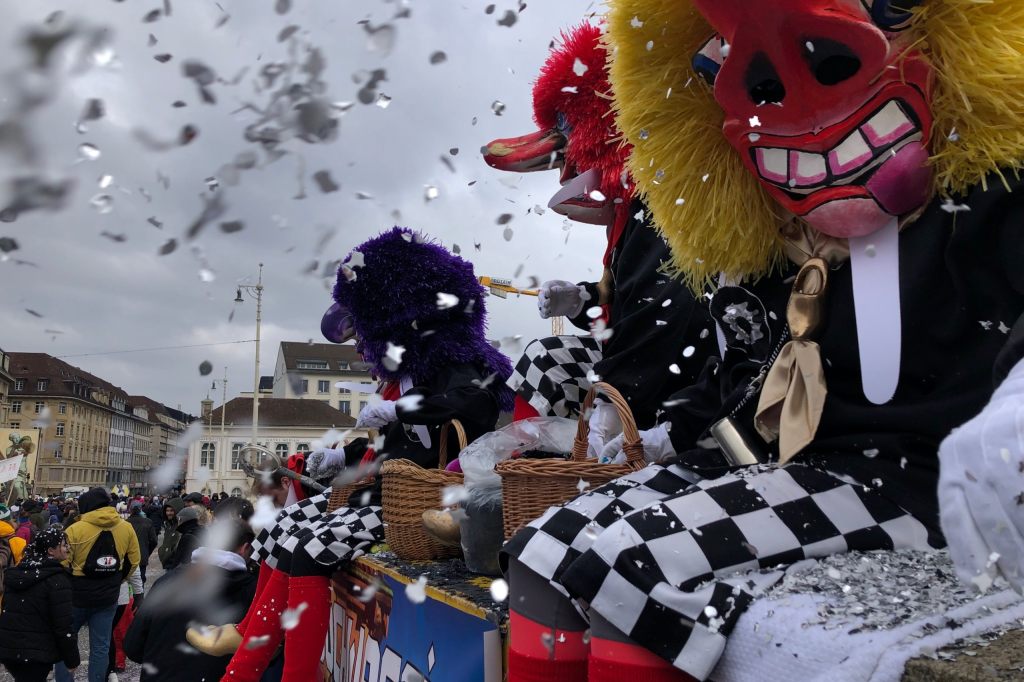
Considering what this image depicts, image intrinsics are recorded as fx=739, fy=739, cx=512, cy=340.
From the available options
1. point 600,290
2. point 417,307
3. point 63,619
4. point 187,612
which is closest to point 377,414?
point 417,307

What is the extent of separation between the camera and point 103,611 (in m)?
5.88

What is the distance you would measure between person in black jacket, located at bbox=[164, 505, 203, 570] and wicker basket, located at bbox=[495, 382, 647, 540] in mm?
4075

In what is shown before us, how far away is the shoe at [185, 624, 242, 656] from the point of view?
3.33 m

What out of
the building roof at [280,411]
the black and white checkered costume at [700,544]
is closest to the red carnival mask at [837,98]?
the black and white checkered costume at [700,544]

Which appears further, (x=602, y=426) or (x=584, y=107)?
(x=584, y=107)

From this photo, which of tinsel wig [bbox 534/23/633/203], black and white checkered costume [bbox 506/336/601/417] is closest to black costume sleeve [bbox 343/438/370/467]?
black and white checkered costume [bbox 506/336/601/417]

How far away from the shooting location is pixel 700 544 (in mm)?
1034

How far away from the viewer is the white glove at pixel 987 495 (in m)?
0.73

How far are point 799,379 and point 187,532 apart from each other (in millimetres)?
5625

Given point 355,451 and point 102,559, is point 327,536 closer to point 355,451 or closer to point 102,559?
point 355,451

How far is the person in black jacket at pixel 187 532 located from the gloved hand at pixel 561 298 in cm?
381

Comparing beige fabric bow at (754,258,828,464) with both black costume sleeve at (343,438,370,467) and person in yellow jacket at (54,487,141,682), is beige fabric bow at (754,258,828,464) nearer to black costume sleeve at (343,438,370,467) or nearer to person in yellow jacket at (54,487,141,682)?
black costume sleeve at (343,438,370,467)

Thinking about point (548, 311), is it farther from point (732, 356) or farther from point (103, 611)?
point (103, 611)

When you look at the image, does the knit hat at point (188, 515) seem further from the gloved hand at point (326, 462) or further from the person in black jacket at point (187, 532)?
the gloved hand at point (326, 462)
